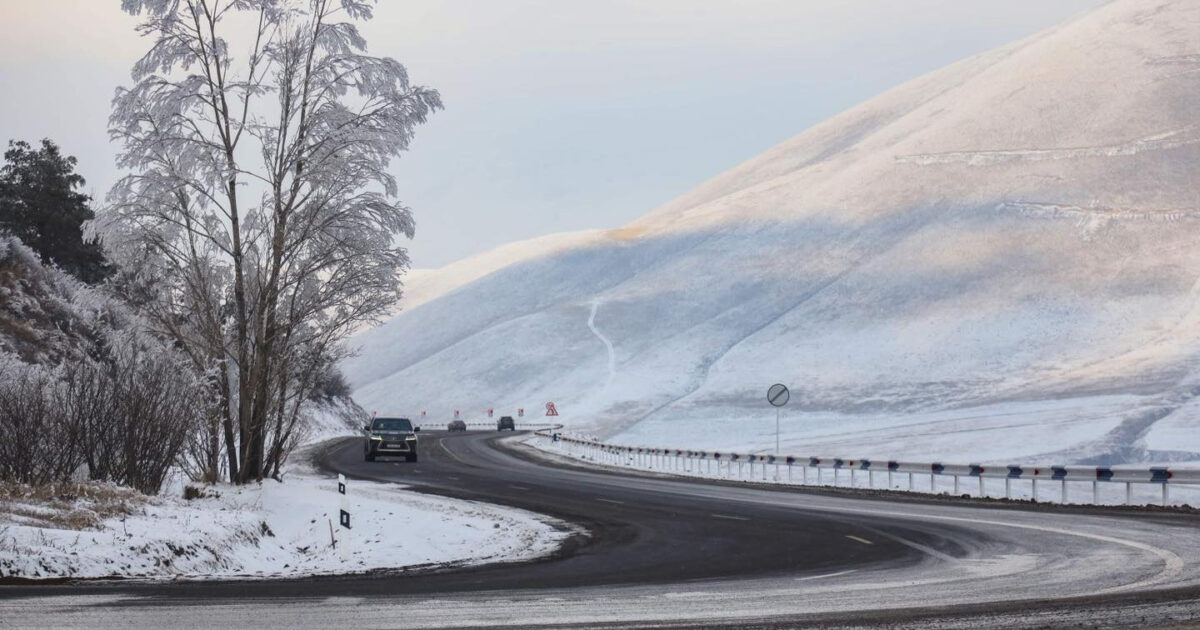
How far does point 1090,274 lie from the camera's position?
12019 centimetres

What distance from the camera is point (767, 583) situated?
1427 centimetres

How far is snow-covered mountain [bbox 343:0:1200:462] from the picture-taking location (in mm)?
93375

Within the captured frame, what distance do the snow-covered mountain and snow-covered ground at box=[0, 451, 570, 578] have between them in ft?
160

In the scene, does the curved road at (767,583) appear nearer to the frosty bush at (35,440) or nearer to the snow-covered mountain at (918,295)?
the frosty bush at (35,440)

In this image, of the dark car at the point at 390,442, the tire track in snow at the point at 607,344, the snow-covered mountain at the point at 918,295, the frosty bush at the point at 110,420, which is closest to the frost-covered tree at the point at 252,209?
the frosty bush at the point at 110,420

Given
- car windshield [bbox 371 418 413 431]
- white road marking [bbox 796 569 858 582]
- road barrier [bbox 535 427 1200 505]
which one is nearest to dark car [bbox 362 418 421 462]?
car windshield [bbox 371 418 413 431]

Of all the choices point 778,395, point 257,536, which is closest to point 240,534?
point 257,536

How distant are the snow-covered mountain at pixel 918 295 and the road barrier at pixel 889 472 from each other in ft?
55.8

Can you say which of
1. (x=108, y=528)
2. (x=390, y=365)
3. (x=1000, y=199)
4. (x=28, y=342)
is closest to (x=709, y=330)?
(x=1000, y=199)

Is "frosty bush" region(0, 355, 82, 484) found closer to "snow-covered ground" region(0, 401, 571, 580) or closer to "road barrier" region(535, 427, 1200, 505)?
"snow-covered ground" region(0, 401, 571, 580)

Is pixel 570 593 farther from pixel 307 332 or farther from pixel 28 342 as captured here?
pixel 28 342

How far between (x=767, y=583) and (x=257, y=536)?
8182 mm

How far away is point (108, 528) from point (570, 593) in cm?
635

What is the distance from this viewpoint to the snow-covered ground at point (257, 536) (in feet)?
48.4
